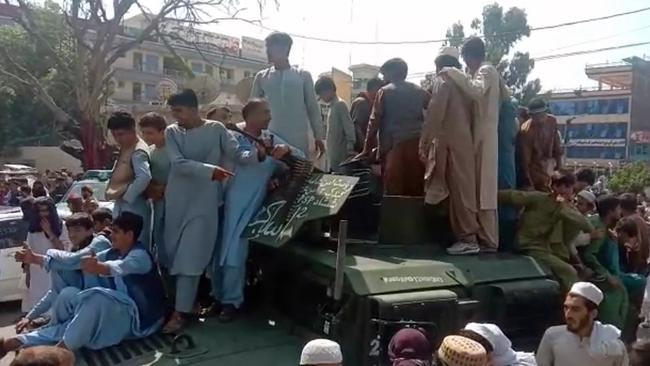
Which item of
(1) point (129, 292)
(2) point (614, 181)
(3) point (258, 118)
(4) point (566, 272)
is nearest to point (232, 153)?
(3) point (258, 118)

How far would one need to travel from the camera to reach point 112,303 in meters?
3.69

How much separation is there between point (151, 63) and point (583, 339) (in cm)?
4860

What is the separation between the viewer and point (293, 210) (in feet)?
13.2

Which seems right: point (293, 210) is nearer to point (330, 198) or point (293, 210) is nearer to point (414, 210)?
point (330, 198)

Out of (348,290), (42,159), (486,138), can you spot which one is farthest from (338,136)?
(42,159)

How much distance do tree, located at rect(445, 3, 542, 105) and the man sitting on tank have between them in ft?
75.8

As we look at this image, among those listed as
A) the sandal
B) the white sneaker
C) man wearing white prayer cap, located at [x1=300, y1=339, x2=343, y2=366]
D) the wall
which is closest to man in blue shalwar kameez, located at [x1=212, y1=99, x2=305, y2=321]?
the sandal

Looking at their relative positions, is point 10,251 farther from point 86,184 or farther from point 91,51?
point 91,51

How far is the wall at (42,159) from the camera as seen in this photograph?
36.9 metres

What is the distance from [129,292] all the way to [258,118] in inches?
48.9

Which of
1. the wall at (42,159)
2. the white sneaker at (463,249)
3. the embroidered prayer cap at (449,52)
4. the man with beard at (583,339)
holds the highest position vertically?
the embroidered prayer cap at (449,52)

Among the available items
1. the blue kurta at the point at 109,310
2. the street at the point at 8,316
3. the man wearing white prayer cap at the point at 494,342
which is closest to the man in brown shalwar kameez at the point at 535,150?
the man wearing white prayer cap at the point at 494,342

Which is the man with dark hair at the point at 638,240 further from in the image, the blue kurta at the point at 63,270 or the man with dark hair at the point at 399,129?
the blue kurta at the point at 63,270

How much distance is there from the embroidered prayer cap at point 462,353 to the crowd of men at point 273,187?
374 millimetres
